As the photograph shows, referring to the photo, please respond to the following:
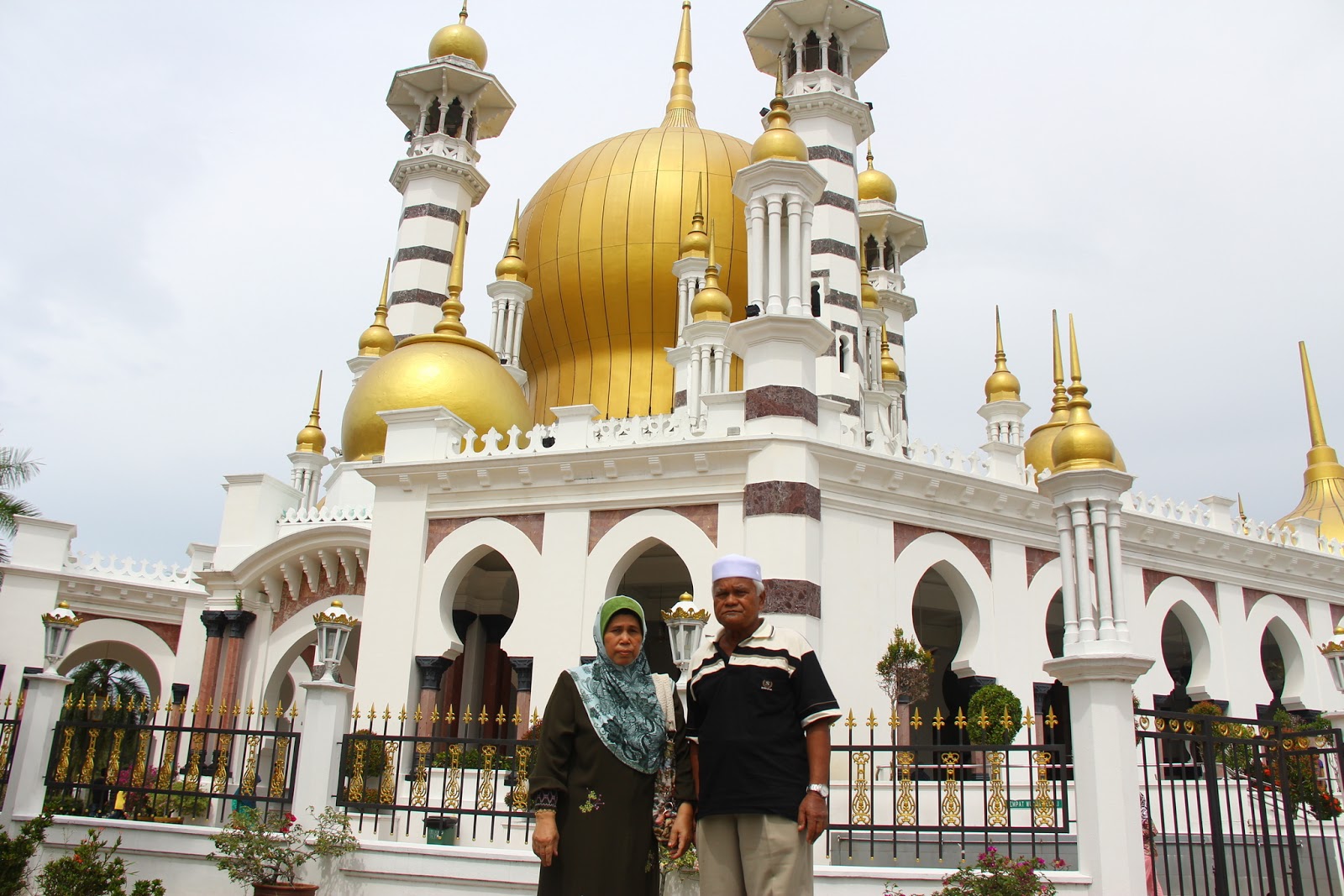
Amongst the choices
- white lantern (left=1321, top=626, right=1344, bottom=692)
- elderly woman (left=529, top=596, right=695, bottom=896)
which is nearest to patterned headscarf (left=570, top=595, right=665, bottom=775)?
elderly woman (left=529, top=596, right=695, bottom=896)

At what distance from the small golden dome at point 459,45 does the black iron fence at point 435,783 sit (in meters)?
16.9

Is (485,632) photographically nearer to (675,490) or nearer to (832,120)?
(675,490)

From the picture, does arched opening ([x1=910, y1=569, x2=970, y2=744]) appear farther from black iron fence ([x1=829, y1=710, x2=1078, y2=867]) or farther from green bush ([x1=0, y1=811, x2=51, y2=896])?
green bush ([x1=0, y1=811, x2=51, y2=896])

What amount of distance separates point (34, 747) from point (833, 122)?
16.5 metres

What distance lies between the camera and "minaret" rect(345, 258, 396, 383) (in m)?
23.0

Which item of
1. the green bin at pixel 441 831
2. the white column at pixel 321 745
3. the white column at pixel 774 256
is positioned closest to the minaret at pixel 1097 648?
the white column at pixel 774 256

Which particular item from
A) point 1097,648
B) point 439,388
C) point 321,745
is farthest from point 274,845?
point 439,388

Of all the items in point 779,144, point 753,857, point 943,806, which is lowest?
point 753,857

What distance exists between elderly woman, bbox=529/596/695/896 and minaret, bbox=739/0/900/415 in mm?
13872

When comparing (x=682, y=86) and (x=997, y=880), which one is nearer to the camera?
(x=997, y=880)

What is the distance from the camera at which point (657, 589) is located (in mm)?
18703

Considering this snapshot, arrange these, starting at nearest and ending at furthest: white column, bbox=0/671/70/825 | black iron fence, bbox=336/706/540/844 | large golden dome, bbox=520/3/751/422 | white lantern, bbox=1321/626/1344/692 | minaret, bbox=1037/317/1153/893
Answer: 1. minaret, bbox=1037/317/1153/893
2. black iron fence, bbox=336/706/540/844
3. white column, bbox=0/671/70/825
4. white lantern, bbox=1321/626/1344/692
5. large golden dome, bbox=520/3/751/422

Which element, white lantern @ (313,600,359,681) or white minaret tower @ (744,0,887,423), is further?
white minaret tower @ (744,0,887,423)

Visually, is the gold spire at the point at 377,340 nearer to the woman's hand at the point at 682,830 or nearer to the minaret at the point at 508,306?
the minaret at the point at 508,306
